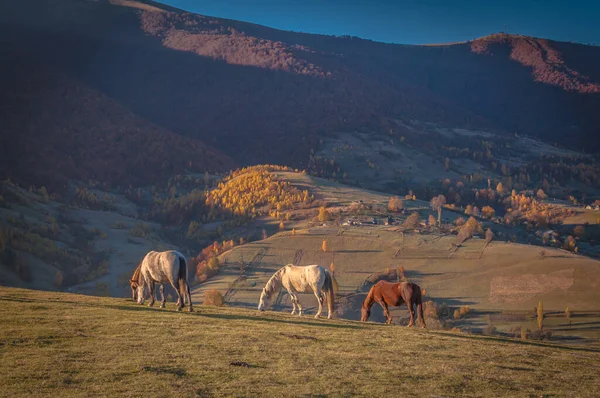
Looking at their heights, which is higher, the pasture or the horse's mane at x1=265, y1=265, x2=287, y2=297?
→ the horse's mane at x1=265, y1=265, x2=287, y2=297

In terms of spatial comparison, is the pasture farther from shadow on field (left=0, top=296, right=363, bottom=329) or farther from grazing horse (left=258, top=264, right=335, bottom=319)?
shadow on field (left=0, top=296, right=363, bottom=329)

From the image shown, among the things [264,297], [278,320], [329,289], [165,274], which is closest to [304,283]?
[329,289]

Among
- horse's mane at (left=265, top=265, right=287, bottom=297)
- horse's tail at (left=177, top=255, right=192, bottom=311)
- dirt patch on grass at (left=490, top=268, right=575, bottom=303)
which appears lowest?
dirt patch on grass at (left=490, top=268, right=575, bottom=303)

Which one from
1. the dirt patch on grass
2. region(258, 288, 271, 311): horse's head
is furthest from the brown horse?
the dirt patch on grass

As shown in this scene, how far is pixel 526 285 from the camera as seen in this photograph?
97.2m

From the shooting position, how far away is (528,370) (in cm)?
1789

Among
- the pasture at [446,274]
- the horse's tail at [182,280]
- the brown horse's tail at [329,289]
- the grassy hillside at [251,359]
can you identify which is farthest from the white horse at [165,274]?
the pasture at [446,274]

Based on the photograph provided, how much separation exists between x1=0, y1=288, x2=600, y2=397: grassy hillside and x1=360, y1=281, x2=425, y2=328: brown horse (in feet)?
11.2

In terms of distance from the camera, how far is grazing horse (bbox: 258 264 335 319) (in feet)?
93.9

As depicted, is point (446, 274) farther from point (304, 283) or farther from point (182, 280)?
point (182, 280)

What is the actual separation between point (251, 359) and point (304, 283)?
12.3 metres

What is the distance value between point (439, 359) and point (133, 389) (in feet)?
30.7

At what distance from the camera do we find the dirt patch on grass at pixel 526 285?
305 feet

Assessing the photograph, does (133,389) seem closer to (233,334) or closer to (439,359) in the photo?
(233,334)
